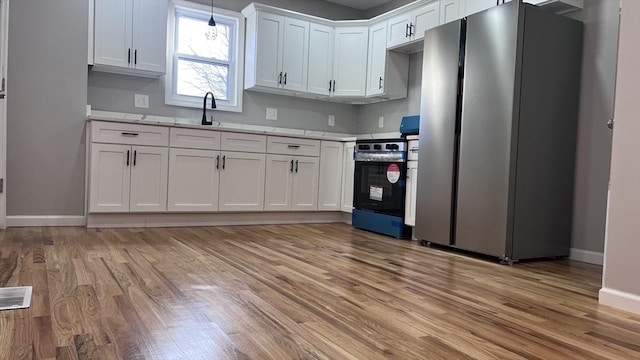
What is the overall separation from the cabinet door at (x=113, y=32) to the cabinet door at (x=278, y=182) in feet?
5.09

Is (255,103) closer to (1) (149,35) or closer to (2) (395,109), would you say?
(1) (149,35)

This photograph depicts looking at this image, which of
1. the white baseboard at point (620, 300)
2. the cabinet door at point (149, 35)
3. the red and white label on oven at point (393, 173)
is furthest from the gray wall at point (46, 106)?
the white baseboard at point (620, 300)

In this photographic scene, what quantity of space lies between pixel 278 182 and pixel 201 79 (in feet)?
4.37

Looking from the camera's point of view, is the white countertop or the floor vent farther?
the white countertop

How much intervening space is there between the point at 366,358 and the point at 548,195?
2344 millimetres

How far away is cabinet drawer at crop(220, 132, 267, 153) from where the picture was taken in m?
4.29

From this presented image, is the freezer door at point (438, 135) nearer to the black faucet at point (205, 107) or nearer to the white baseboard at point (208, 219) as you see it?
the white baseboard at point (208, 219)

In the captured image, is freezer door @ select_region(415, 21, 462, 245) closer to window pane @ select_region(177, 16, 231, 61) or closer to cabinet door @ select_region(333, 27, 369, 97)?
cabinet door @ select_region(333, 27, 369, 97)

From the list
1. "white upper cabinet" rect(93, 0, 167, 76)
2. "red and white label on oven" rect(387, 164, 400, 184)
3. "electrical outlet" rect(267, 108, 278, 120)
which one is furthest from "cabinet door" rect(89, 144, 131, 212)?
"red and white label on oven" rect(387, 164, 400, 184)

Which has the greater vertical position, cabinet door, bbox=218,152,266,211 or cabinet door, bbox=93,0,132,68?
cabinet door, bbox=93,0,132,68

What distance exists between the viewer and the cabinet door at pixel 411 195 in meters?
3.89

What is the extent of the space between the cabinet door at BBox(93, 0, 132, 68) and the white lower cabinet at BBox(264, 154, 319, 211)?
155 cm

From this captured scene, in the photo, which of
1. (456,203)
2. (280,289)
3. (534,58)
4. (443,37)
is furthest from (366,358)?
(443,37)

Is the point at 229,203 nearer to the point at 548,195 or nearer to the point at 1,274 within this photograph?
the point at 1,274
